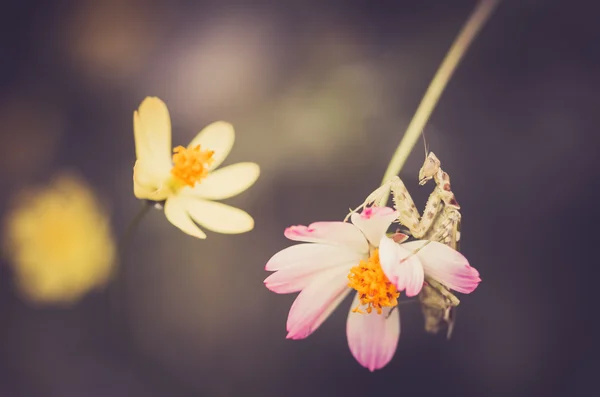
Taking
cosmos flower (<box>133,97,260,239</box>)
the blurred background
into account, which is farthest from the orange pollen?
the blurred background

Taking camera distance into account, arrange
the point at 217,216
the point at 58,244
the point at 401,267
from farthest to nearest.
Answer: the point at 58,244, the point at 217,216, the point at 401,267

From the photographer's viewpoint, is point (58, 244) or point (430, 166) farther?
point (58, 244)

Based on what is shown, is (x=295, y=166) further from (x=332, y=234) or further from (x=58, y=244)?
(x=332, y=234)

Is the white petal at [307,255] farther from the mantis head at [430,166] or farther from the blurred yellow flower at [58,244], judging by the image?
the blurred yellow flower at [58,244]

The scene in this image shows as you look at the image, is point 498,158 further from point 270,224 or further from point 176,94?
point 176,94

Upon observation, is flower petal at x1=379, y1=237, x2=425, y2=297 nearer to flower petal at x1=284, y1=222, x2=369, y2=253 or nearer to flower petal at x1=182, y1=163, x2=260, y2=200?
flower petal at x1=284, y1=222, x2=369, y2=253

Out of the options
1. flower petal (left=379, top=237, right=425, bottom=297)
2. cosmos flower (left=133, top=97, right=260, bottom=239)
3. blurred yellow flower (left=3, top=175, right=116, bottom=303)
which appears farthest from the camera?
blurred yellow flower (left=3, top=175, right=116, bottom=303)

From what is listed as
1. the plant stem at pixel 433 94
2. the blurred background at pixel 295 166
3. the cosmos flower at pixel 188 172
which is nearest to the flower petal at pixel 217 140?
the cosmos flower at pixel 188 172

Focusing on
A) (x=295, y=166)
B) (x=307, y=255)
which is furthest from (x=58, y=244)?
(x=307, y=255)
